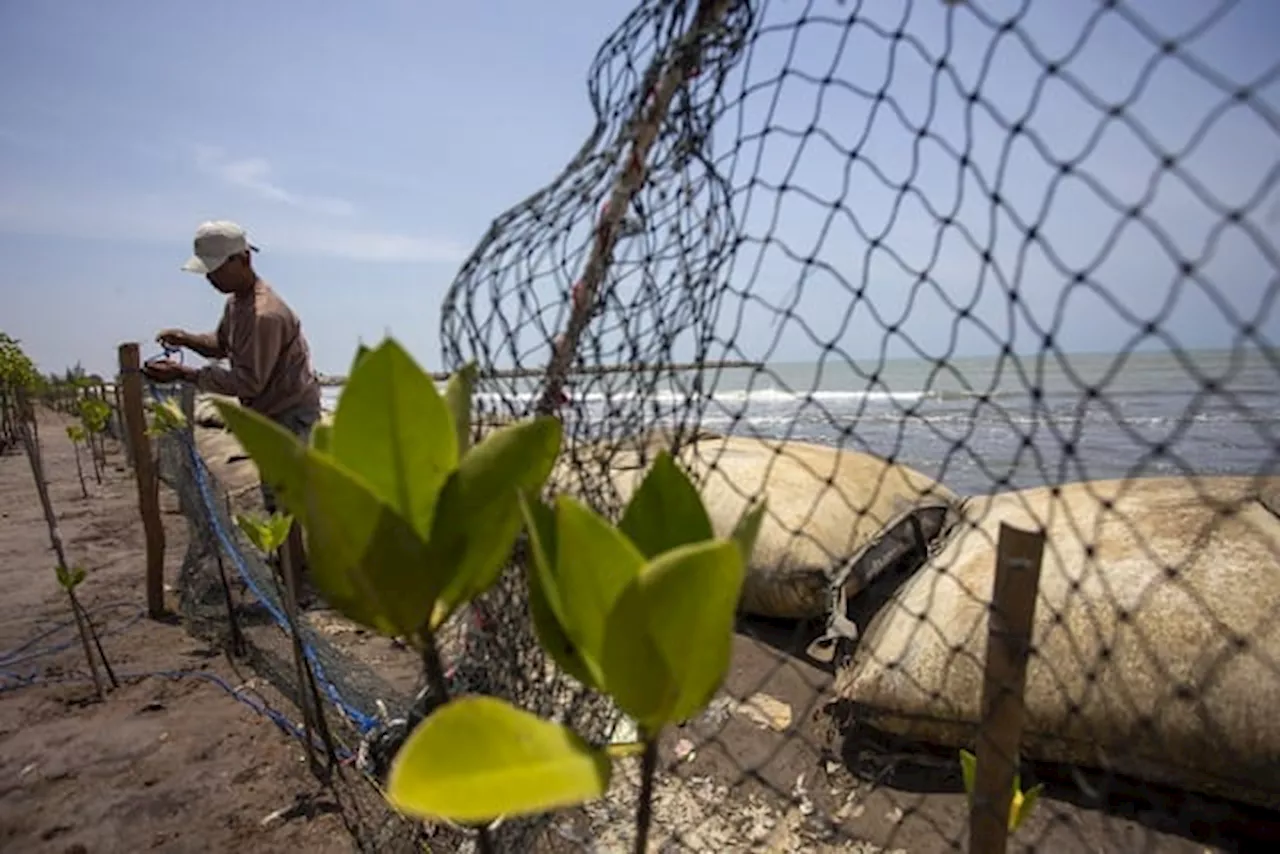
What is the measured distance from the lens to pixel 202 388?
3254 millimetres

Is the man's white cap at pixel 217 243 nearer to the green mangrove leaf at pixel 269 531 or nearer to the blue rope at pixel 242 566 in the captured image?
the blue rope at pixel 242 566

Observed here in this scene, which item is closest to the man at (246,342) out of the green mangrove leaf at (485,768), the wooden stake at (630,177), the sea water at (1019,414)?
the sea water at (1019,414)

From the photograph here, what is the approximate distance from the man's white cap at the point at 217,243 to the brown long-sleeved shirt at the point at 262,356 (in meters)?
0.20

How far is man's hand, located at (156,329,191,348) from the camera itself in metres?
3.61

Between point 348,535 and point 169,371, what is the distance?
3.63 m

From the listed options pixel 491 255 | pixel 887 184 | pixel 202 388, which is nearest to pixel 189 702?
pixel 202 388

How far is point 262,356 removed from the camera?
3.35 metres

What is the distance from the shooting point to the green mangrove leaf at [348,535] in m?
0.42

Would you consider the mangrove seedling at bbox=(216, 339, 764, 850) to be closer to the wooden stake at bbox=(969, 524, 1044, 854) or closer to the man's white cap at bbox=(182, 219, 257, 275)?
the wooden stake at bbox=(969, 524, 1044, 854)

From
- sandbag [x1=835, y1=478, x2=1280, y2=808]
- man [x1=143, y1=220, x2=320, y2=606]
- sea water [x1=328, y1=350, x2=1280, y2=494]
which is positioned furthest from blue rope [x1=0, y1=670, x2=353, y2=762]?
sandbag [x1=835, y1=478, x2=1280, y2=808]

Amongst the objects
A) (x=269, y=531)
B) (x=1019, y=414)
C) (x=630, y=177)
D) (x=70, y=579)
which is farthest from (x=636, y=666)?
(x=1019, y=414)

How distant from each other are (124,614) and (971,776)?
15.2 feet

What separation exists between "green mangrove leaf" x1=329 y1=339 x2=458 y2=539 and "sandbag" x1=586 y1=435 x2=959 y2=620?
275 centimetres

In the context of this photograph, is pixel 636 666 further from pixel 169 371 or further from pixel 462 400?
pixel 169 371
